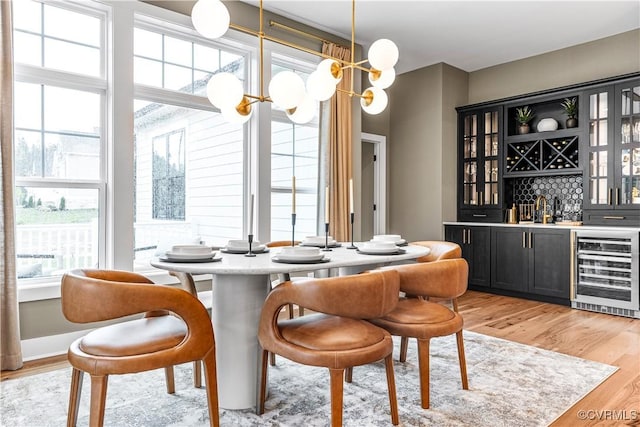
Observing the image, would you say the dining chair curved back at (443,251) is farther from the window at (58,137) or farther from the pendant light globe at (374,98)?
the window at (58,137)

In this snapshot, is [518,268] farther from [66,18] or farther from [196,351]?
[66,18]

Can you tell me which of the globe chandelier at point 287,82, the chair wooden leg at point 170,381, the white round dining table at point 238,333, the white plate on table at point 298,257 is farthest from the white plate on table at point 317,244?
the chair wooden leg at point 170,381

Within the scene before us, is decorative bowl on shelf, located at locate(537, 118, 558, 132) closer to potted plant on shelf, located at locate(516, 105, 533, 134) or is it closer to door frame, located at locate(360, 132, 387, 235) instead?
potted plant on shelf, located at locate(516, 105, 533, 134)

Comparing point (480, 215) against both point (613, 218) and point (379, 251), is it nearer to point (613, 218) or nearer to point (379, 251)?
point (613, 218)

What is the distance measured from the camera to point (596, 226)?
179 inches

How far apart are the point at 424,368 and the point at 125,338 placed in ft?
4.61

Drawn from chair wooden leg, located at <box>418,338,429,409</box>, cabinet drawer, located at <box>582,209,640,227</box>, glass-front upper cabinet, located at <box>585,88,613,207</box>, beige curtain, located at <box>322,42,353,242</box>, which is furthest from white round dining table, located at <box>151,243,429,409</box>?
glass-front upper cabinet, located at <box>585,88,613,207</box>

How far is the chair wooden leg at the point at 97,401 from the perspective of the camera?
157cm

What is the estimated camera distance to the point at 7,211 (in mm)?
2777

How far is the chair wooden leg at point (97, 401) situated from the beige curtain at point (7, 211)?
5.53ft

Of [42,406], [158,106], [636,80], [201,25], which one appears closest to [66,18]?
[158,106]

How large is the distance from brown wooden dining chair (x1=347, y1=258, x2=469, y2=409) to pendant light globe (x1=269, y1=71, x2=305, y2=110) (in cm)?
108

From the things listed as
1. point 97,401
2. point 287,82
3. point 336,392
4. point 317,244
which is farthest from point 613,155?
point 97,401

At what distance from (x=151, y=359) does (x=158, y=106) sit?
267 cm
